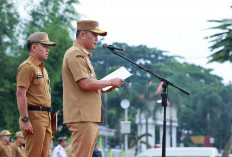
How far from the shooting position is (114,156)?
1813 inches

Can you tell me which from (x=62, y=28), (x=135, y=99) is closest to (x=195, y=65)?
(x=135, y=99)

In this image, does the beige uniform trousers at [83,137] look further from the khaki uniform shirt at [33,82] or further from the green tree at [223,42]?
the green tree at [223,42]

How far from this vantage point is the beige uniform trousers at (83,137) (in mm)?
4902

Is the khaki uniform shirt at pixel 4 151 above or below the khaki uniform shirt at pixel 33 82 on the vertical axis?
below

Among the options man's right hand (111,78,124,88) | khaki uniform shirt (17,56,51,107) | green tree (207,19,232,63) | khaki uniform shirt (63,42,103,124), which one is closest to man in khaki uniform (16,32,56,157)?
khaki uniform shirt (17,56,51,107)

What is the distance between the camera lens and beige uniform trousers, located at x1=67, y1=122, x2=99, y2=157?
16.1 feet

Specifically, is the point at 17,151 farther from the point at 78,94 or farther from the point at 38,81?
the point at 78,94

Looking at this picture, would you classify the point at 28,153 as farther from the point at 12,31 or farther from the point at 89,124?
the point at 12,31

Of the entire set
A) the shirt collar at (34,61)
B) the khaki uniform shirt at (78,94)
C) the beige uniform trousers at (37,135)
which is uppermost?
the shirt collar at (34,61)

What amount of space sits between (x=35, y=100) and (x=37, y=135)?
1.32 feet

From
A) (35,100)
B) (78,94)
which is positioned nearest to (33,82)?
(35,100)

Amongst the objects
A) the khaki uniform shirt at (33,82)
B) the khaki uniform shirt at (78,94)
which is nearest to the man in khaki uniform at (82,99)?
the khaki uniform shirt at (78,94)

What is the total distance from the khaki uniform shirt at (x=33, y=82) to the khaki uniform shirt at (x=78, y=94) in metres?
0.72

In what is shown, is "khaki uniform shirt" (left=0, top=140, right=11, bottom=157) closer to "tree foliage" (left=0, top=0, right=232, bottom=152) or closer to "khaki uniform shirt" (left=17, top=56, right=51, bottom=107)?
"tree foliage" (left=0, top=0, right=232, bottom=152)
